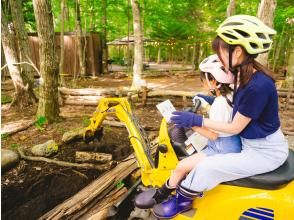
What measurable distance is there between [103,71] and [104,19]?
3.92 meters

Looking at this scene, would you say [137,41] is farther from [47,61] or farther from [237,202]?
[237,202]

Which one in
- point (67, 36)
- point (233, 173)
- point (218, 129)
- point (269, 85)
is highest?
point (67, 36)

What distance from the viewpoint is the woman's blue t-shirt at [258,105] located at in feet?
6.98

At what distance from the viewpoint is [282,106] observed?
8.91 m

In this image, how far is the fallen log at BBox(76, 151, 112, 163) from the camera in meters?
5.28

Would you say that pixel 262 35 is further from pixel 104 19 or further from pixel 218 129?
pixel 104 19

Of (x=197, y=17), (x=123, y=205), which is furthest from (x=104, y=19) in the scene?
(x=123, y=205)

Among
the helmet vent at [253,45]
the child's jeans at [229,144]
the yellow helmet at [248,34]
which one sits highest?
A: the yellow helmet at [248,34]

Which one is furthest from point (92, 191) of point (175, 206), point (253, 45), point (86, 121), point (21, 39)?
point (21, 39)

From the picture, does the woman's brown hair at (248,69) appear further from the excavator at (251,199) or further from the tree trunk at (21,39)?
the tree trunk at (21,39)

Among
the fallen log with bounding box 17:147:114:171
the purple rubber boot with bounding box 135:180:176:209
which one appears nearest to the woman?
the purple rubber boot with bounding box 135:180:176:209

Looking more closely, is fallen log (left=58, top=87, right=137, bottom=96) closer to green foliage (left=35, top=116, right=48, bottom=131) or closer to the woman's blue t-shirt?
green foliage (left=35, top=116, right=48, bottom=131)

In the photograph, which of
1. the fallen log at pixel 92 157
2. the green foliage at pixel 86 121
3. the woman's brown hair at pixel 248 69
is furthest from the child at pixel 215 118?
the green foliage at pixel 86 121

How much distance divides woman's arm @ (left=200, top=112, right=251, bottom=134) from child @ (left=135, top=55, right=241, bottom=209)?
5.5 inches
